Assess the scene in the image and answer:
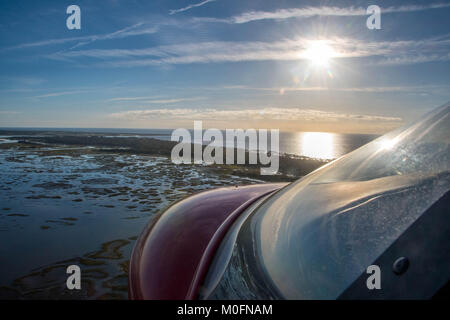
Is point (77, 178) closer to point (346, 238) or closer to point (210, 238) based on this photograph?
point (210, 238)

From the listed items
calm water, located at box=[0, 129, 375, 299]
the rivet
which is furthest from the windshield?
calm water, located at box=[0, 129, 375, 299]

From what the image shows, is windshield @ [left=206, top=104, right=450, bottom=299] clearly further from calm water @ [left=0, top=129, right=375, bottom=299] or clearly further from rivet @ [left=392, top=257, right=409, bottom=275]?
calm water @ [left=0, top=129, right=375, bottom=299]

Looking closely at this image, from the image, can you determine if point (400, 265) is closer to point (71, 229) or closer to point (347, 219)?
point (347, 219)

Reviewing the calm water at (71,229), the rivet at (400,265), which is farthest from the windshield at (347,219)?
the calm water at (71,229)

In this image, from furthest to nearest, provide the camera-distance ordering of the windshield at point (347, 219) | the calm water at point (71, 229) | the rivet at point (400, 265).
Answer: the calm water at point (71, 229) < the windshield at point (347, 219) < the rivet at point (400, 265)

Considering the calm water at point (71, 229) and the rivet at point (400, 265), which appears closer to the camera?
the rivet at point (400, 265)

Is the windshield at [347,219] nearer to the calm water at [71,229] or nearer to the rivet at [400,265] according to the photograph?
the rivet at [400,265]

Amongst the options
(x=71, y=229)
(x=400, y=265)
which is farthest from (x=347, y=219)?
(x=71, y=229)

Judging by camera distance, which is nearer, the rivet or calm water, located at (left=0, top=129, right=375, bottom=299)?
the rivet
